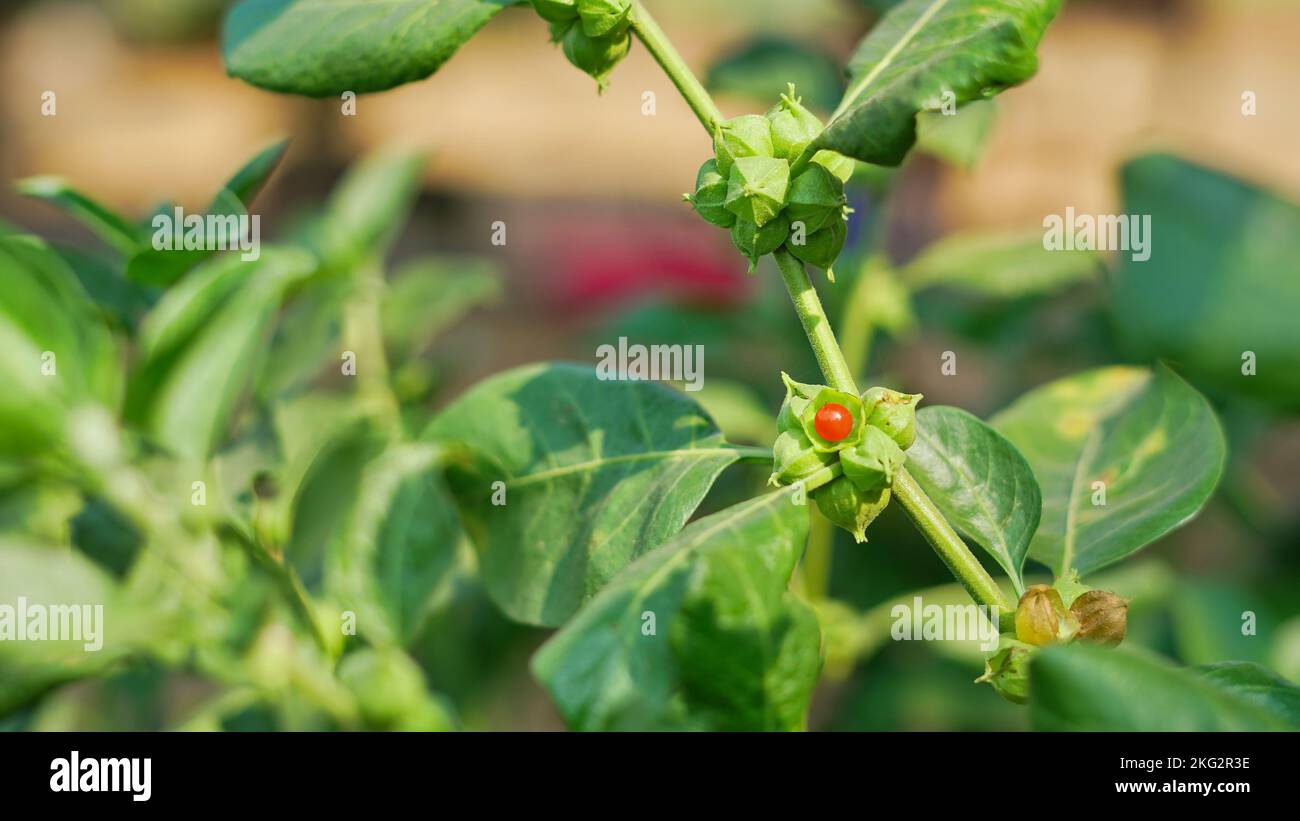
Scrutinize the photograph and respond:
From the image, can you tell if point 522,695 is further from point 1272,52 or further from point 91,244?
point 1272,52

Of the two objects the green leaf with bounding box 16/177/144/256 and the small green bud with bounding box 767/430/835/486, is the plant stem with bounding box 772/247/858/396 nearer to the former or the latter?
the small green bud with bounding box 767/430/835/486

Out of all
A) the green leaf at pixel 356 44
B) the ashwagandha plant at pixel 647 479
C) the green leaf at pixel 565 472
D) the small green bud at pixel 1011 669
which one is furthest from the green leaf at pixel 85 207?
the small green bud at pixel 1011 669

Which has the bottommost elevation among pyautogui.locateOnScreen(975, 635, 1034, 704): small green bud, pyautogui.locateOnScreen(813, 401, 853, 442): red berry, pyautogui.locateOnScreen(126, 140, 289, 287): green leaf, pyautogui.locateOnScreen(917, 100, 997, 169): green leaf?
pyautogui.locateOnScreen(975, 635, 1034, 704): small green bud

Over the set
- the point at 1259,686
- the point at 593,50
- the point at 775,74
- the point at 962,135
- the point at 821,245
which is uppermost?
the point at 775,74

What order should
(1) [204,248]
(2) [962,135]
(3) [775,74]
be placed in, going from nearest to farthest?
(1) [204,248] < (2) [962,135] < (3) [775,74]

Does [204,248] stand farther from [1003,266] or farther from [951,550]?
[1003,266]

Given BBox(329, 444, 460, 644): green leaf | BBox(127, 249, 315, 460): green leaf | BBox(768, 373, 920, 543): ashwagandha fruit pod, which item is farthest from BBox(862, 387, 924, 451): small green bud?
BBox(127, 249, 315, 460): green leaf

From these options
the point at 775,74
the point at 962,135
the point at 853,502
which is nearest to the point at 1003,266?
the point at 962,135
